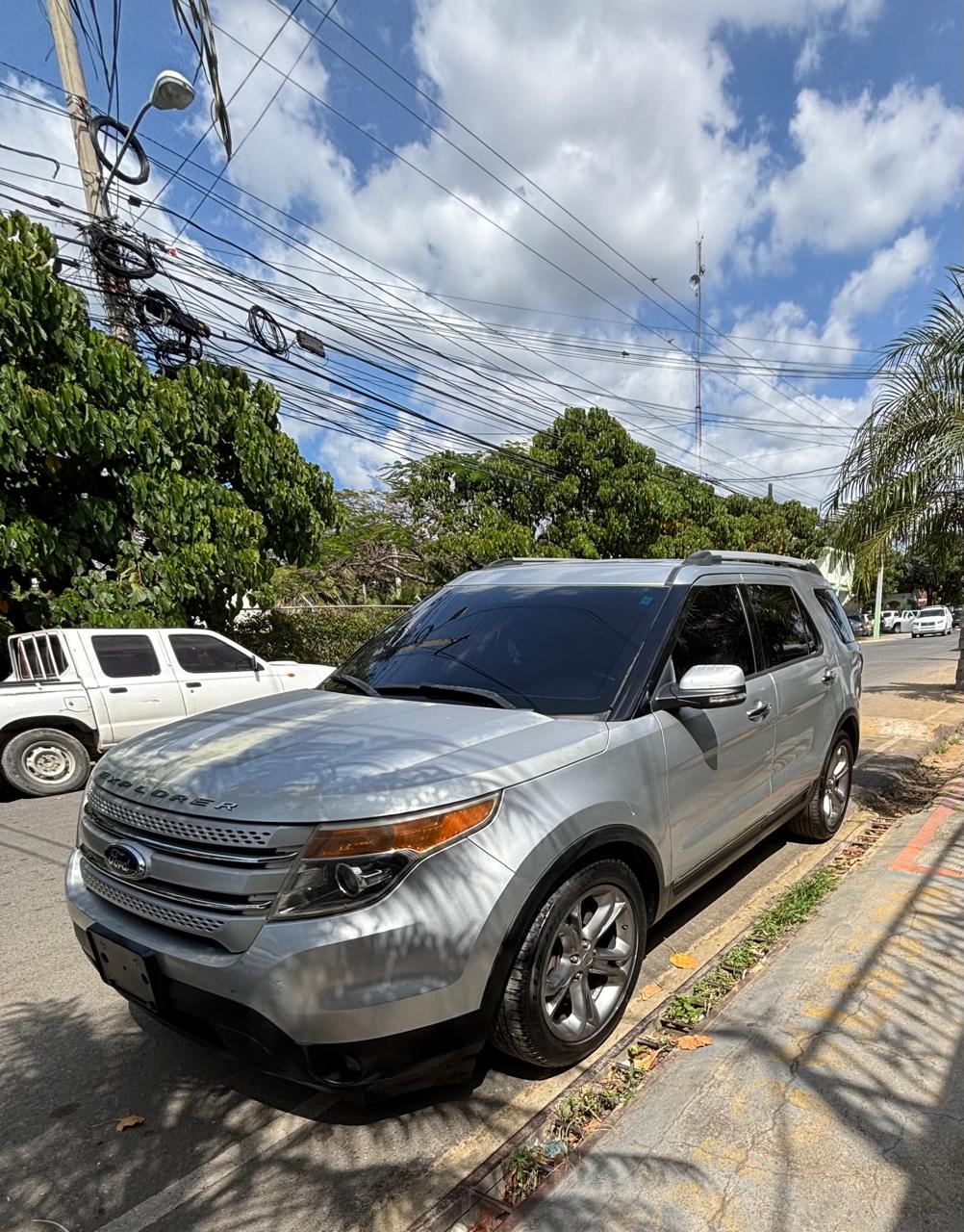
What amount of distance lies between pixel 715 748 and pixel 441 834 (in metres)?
1.59

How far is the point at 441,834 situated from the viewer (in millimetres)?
2035

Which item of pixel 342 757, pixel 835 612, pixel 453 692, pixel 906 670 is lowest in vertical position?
pixel 906 670

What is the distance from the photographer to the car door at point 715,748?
292 centimetres

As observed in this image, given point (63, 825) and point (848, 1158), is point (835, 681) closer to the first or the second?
point (848, 1158)

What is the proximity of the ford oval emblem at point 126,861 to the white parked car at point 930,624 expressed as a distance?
44055 millimetres

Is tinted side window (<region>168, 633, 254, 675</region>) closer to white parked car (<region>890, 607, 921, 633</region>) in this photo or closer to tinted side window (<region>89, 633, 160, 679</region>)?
tinted side window (<region>89, 633, 160, 679</region>)

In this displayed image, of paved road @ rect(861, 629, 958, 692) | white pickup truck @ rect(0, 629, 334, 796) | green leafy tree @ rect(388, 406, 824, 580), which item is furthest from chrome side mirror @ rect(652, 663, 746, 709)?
green leafy tree @ rect(388, 406, 824, 580)

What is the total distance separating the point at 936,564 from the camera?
9297 mm

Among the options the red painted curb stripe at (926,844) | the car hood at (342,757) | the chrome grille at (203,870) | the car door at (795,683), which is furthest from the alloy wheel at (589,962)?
the red painted curb stripe at (926,844)

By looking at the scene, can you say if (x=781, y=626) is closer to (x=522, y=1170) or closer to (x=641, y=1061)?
(x=641, y=1061)

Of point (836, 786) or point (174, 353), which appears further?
point (174, 353)

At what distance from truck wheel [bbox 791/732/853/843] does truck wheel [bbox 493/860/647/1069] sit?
2296mm

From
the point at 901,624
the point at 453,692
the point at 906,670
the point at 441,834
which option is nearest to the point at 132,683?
the point at 453,692

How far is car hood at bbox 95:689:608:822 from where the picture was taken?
2045 mm
